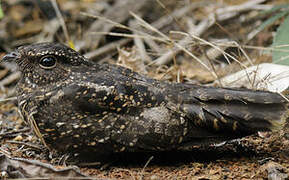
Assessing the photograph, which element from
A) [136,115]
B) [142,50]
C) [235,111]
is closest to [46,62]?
[136,115]

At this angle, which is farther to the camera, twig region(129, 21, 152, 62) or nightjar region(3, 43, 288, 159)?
twig region(129, 21, 152, 62)

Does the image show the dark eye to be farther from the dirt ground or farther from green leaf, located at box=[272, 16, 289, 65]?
green leaf, located at box=[272, 16, 289, 65]

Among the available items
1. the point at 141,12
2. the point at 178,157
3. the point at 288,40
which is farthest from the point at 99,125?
the point at 141,12

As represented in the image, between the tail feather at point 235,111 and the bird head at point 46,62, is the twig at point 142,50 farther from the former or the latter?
the tail feather at point 235,111

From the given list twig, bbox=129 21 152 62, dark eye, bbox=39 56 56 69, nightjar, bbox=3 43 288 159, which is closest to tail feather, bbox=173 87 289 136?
nightjar, bbox=3 43 288 159

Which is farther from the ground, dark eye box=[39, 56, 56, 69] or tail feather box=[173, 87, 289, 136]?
dark eye box=[39, 56, 56, 69]

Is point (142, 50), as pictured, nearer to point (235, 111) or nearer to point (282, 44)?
point (282, 44)

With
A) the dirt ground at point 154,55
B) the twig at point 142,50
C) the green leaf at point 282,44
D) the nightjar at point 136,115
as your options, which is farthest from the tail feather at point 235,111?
the twig at point 142,50
